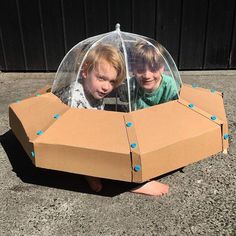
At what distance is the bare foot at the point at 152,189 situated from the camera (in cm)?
239

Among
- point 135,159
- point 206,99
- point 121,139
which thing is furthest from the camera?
point 206,99

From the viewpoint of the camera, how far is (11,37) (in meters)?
Result: 5.03

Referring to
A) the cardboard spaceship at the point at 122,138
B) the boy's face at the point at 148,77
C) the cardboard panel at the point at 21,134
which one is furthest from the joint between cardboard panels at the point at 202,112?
the cardboard panel at the point at 21,134

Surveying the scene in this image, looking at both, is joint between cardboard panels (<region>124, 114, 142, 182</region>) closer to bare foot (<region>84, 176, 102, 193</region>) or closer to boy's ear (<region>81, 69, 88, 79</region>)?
bare foot (<region>84, 176, 102, 193</region>)

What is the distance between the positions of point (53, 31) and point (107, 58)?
2707 mm

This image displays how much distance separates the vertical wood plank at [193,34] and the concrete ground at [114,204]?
235 cm

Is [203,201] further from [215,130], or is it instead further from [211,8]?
[211,8]

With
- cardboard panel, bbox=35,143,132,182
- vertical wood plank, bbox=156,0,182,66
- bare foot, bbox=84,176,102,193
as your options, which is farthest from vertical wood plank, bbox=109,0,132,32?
cardboard panel, bbox=35,143,132,182

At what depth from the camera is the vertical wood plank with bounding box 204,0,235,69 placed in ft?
15.5

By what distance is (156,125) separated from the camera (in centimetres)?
227

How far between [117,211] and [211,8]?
11.5ft

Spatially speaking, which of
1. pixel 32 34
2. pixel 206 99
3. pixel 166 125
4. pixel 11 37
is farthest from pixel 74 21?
pixel 166 125

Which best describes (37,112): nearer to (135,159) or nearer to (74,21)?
(135,159)

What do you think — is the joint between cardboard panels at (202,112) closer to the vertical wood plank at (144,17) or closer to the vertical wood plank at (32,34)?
the vertical wood plank at (144,17)
